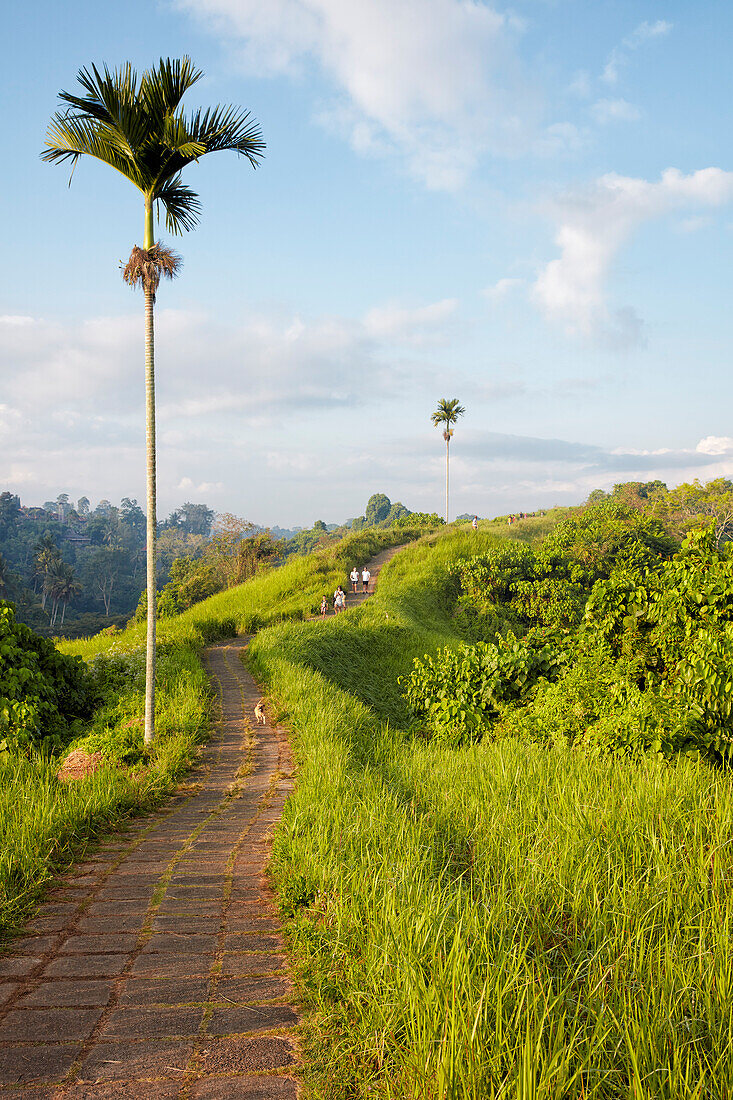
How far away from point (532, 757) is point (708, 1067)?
3.88 metres

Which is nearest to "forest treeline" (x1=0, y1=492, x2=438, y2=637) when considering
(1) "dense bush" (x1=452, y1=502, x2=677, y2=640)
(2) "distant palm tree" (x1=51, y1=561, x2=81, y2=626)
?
(2) "distant palm tree" (x1=51, y1=561, x2=81, y2=626)

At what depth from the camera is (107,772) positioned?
5.61 m

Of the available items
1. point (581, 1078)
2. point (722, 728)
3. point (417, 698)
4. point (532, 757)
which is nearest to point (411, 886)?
point (581, 1078)

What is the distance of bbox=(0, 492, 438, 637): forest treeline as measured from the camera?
105 feet

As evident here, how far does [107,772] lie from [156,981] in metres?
3.27

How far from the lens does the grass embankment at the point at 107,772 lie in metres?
3.75

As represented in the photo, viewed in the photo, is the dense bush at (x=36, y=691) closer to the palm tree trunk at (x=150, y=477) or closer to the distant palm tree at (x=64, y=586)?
the palm tree trunk at (x=150, y=477)

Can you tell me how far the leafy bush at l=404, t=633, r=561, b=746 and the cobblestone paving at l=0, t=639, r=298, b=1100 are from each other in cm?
437

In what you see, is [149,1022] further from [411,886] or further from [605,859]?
[605,859]

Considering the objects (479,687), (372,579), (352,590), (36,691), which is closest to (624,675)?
(479,687)

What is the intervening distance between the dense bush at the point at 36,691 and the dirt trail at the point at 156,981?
10.6 ft

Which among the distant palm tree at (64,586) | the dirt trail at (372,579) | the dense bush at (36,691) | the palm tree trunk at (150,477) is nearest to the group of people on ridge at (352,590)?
the dirt trail at (372,579)

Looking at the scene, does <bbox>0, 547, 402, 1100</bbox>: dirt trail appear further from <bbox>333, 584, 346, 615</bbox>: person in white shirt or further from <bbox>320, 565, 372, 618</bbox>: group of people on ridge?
<bbox>333, 584, 346, 615</bbox>: person in white shirt

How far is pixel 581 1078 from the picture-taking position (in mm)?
1801
